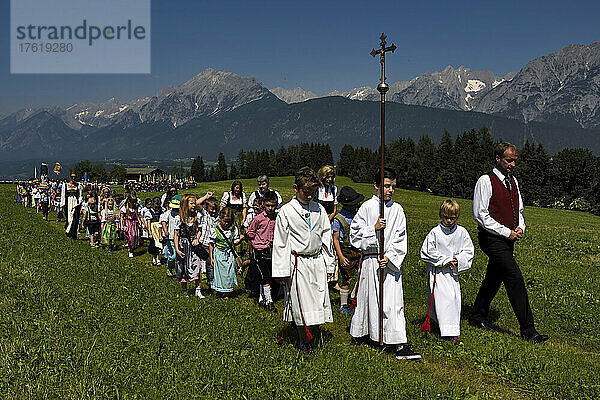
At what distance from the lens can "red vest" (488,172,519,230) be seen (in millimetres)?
7965

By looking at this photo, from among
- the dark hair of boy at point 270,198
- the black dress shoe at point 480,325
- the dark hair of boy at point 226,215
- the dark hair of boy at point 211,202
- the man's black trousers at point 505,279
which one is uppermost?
the dark hair of boy at point 270,198

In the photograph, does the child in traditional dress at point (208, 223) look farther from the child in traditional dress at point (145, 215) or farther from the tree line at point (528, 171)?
the tree line at point (528, 171)

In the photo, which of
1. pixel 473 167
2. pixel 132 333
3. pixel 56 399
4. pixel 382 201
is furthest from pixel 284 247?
pixel 473 167

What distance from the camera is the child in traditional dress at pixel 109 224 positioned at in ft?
57.9

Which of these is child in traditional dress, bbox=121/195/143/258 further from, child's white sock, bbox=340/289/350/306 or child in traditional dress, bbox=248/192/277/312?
child's white sock, bbox=340/289/350/306

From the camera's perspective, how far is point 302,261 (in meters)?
7.04

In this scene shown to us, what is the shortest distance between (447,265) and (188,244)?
6148 millimetres

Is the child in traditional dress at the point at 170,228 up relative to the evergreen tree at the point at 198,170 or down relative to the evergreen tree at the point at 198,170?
down

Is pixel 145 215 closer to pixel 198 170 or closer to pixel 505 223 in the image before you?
pixel 505 223

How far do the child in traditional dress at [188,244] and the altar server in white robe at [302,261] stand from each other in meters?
4.29

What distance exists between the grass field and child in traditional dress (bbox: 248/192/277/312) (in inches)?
18.3

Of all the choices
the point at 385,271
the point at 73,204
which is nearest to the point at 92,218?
the point at 73,204

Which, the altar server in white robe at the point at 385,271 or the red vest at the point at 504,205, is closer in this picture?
the altar server in white robe at the point at 385,271

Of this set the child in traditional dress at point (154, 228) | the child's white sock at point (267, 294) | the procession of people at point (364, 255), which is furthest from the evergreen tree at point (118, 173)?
the child's white sock at point (267, 294)
